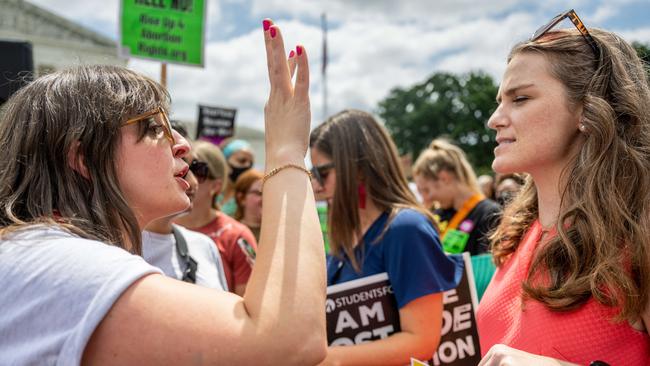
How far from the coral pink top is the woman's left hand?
0.09 m

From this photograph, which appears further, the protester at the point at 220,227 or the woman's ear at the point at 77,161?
the protester at the point at 220,227

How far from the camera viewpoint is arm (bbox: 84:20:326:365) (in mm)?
1056

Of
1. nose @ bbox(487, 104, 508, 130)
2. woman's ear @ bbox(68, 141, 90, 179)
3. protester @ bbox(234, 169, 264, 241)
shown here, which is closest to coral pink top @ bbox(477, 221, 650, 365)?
nose @ bbox(487, 104, 508, 130)

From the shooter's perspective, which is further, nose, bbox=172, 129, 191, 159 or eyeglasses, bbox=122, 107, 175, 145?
nose, bbox=172, 129, 191, 159

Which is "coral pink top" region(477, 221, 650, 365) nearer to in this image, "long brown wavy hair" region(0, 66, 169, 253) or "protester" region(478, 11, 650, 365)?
"protester" region(478, 11, 650, 365)

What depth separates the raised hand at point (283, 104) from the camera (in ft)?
4.28

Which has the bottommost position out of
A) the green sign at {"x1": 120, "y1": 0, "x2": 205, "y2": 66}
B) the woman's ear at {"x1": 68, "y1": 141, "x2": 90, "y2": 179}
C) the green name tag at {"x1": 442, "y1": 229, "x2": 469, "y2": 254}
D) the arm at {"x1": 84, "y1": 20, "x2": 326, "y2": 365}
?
the green name tag at {"x1": 442, "y1": 229, "x2": 469, "y2": 254}

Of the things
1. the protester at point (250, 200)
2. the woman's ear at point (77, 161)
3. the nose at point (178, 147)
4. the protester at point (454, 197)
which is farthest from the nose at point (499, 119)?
the protester at point (250, 200)

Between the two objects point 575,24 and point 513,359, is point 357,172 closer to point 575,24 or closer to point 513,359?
point 575,24

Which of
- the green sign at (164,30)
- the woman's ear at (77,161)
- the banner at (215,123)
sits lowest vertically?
the woman's ear at (77,161)

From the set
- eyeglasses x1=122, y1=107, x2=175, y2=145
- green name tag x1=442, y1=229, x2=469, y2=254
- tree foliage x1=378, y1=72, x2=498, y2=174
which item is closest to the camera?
eyeglasses x1=122, y1=107, x2=175, y2=145

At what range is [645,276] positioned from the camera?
4.73ft

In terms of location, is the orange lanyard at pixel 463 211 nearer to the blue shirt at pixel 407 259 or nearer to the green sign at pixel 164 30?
the blue shirt at pixel 407 259

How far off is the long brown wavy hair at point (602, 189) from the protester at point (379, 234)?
801 mm
